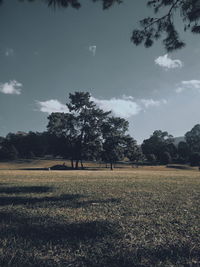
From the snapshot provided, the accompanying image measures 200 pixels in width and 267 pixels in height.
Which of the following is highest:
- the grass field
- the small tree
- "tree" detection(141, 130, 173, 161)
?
"tree" detection(141, 130, 173, 161)

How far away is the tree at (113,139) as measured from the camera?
5875 centimetres

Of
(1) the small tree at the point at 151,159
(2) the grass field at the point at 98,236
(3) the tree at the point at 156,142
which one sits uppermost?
(3) the tree at the point at 156,142

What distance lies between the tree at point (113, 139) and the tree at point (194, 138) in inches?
2133

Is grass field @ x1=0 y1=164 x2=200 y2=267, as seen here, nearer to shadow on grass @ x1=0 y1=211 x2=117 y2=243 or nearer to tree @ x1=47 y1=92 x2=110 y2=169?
shadow on grass @ x1=0 y1=211 x2=117 y2=243

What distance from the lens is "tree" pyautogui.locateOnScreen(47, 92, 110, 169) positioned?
55719 millimetres

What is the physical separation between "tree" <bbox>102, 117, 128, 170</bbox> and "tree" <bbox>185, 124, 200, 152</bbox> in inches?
2133

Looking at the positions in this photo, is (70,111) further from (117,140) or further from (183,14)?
(183,14)

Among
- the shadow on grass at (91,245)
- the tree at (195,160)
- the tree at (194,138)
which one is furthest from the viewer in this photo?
the tree at (194,138)

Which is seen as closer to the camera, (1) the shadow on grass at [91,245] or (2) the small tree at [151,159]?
(1) the shadow on grass at [91,245]

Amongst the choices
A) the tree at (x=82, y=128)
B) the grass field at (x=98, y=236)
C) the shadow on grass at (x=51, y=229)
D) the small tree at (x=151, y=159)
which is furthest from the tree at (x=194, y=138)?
the shadow on grass at (x=51, y=229)

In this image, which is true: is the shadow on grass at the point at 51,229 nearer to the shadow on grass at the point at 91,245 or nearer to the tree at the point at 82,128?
the shadow on grass at the point at 91,245

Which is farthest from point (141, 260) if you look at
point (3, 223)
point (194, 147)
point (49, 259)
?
point (194, 147)

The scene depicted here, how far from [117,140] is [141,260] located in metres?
56.8

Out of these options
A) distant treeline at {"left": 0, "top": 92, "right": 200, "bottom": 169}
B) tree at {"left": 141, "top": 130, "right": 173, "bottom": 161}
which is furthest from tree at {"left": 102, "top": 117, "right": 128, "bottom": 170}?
tree at {"left": 141, "top": 130, "right": 173, "bottom": 161}
